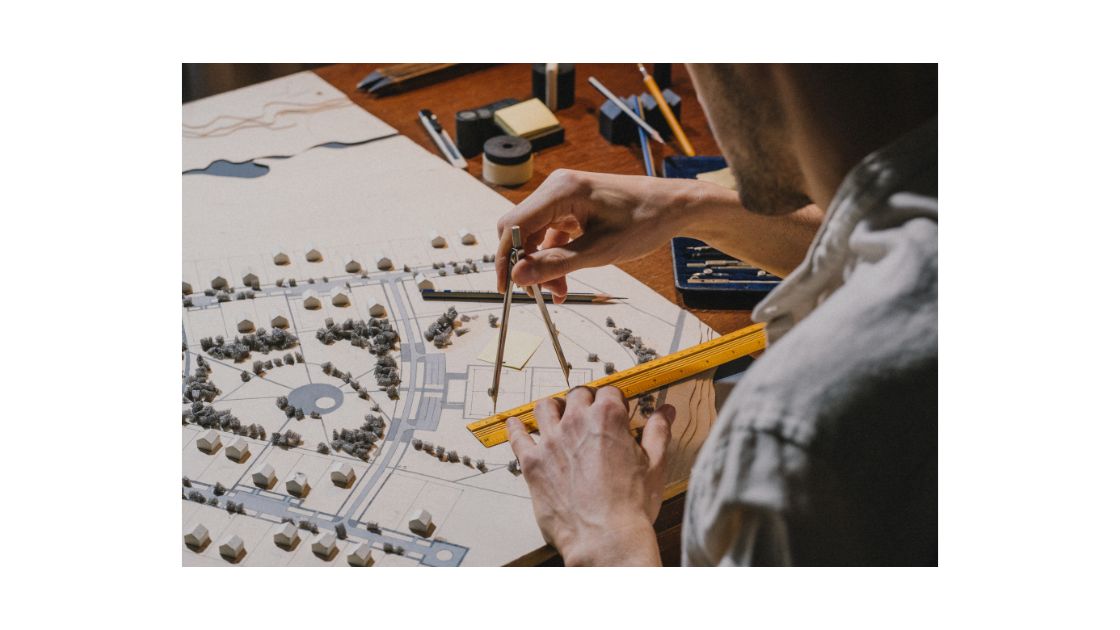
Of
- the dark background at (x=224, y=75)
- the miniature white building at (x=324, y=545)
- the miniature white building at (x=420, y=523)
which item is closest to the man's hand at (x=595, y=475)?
the miniature white building at (x=420, y=523)

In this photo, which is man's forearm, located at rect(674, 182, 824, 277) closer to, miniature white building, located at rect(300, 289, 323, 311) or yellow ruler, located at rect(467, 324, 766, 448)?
yellow ruler, located at rect(467, 324, 766, 448)

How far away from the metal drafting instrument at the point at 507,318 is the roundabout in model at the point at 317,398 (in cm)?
20

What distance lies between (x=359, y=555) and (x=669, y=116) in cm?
92

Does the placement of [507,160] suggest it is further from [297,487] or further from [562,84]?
[297,487]

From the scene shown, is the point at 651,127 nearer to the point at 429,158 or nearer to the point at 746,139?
the point at 429,158

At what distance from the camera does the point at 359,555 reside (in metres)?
1.02

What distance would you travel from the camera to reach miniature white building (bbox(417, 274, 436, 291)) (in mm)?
1354

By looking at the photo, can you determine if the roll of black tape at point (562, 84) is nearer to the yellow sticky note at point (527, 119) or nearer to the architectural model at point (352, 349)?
the yellow sticky note at point (527, 119)

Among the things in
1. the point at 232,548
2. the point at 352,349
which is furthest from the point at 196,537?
the point at 352,349

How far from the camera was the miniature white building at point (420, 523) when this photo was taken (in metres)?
1.04

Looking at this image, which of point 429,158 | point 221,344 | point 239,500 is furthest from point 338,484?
point 429,158

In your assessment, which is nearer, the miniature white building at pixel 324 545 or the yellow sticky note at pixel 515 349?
the miniature white building at pixel 324 545

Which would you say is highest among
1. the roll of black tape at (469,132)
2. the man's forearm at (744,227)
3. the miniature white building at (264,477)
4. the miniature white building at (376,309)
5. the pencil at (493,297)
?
the roll of black tape at (469,132)
